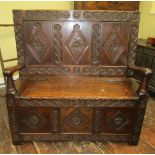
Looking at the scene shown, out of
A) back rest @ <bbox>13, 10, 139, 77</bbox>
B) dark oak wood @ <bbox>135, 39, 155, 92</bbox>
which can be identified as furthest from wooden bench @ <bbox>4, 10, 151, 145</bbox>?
dark oak wood @ <bbox>135, 39, 155, 92</bbox>

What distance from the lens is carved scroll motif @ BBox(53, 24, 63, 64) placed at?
2045 millimetres

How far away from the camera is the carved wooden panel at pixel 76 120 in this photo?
70.7 inches

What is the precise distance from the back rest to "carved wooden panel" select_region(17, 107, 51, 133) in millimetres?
499

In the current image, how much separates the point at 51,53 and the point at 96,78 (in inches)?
22.8

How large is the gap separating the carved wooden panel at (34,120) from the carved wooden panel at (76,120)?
0.50ft

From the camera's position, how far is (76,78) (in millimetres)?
2164

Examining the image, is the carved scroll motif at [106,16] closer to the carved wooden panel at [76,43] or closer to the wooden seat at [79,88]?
the carved wooden panel at [76,43]

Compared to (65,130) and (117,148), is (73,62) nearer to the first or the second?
(65,130)

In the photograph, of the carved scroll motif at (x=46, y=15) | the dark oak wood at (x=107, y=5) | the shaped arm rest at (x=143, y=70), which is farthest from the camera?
the dark oak wood at (x=107, y=5)

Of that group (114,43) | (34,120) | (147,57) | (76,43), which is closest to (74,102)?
(34,120)

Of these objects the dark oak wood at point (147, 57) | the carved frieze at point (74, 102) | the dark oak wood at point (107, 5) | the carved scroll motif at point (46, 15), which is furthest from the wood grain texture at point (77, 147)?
the dark oak wood at point (107, 5)

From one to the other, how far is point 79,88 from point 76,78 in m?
0.26

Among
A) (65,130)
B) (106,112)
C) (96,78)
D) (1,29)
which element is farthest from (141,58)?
(1,29)

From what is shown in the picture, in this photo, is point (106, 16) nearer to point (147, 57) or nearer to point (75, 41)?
point (75, 41)
